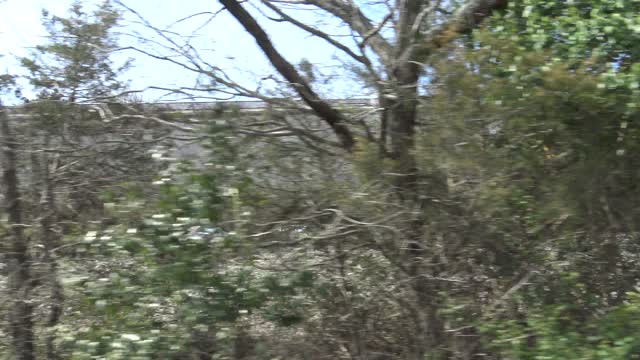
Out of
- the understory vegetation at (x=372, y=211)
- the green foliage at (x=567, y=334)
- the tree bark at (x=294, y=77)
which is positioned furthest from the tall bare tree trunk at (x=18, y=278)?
the green foliage at (x=567, y=334)

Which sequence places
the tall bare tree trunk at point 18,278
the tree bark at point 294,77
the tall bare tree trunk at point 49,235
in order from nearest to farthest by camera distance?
the tall bare tree trunk at point 49,235 → the tall bare tree trunk at point 18,278 → the tree bark at point 294,77

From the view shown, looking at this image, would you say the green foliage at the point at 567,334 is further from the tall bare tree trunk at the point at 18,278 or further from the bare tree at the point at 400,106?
the tall bare tree trunk at the point at 18,278

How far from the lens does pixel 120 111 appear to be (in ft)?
25.0

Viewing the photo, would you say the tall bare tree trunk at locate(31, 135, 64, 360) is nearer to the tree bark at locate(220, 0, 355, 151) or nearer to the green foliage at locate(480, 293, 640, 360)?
the tree bark at locate(220, 0, 355, 151)

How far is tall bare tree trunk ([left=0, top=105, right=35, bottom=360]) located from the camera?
6.27 meters

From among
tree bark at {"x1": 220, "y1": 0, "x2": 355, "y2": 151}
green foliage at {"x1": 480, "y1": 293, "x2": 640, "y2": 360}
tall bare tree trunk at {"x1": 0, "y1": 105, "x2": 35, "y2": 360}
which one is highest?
tree bark at {"x1": 220, "y1": 0, "x2": 355, "y2": 151}

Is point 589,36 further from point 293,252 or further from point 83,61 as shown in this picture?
point 83,61

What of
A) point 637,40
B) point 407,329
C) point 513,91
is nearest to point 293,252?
point 407,329

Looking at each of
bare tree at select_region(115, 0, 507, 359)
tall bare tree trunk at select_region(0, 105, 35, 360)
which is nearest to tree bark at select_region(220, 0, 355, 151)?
bare tree at select_region(115, 0, 507, 359)

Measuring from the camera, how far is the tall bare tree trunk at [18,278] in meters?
6.27

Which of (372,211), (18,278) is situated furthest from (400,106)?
(18,278)

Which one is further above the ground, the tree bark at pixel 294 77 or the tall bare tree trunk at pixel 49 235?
the tree bark at pixel 294 77

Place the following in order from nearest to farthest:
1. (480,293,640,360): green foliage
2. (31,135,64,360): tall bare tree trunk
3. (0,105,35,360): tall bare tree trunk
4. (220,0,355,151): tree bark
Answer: (480,293,640,360): green foliage, (31,135,64,360): tall bare tree trunk, (0,105,35,360): tall bare tree trunk, (220,0,355,151): tree bark

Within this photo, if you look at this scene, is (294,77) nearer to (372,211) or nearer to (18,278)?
(372,211)
